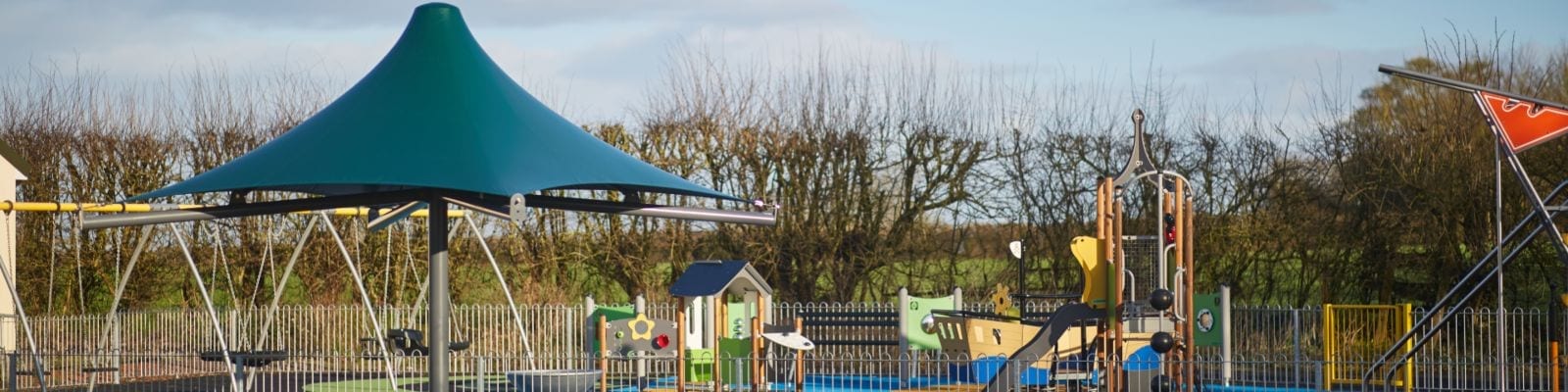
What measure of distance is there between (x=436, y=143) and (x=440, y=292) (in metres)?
0.58

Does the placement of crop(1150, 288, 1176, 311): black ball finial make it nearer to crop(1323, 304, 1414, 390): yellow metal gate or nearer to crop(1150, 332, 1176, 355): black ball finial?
crop(1150, 332, 1176, 355): black ball finial

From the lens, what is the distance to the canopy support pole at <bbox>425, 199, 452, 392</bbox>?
245 inches

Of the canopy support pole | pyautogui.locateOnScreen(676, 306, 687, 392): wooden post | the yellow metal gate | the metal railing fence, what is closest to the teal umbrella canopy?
the canopy support pole

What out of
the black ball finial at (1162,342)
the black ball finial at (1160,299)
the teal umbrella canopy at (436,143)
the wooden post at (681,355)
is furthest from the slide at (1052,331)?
the teal umbrella canopy at (436,143)

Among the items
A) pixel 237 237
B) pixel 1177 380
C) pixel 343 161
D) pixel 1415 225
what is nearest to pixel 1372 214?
pixel 1415 225

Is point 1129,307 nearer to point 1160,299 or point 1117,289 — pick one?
Answer: point 1117,289

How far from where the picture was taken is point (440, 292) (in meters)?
6.19

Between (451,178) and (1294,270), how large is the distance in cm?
1656

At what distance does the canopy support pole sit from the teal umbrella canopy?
208mm

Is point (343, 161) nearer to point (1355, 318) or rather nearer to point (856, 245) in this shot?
point (1355, 318)

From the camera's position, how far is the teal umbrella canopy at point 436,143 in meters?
6.08

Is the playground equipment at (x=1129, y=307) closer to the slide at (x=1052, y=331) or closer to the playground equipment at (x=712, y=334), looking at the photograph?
the slide at (x=1052, y=331)

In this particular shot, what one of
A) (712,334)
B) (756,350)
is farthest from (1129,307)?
(712,334)

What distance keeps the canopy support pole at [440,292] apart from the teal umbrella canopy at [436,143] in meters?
0.21
